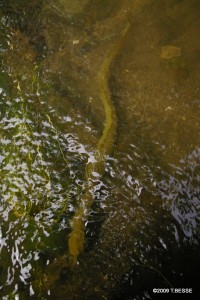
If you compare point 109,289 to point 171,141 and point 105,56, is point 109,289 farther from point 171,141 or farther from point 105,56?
point 105,56

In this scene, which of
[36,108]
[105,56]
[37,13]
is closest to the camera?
[36,108]

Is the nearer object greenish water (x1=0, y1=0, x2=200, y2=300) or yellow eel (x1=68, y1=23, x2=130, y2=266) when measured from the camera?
greenish water (x1=0, y1=0, x2=200, y2=300)

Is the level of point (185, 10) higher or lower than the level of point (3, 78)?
higher

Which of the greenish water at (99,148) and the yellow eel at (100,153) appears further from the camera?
the yellow eel at (100,153)

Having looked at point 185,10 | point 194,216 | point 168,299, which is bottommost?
point 168,299

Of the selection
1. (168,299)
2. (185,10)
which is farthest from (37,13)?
(168,299)
